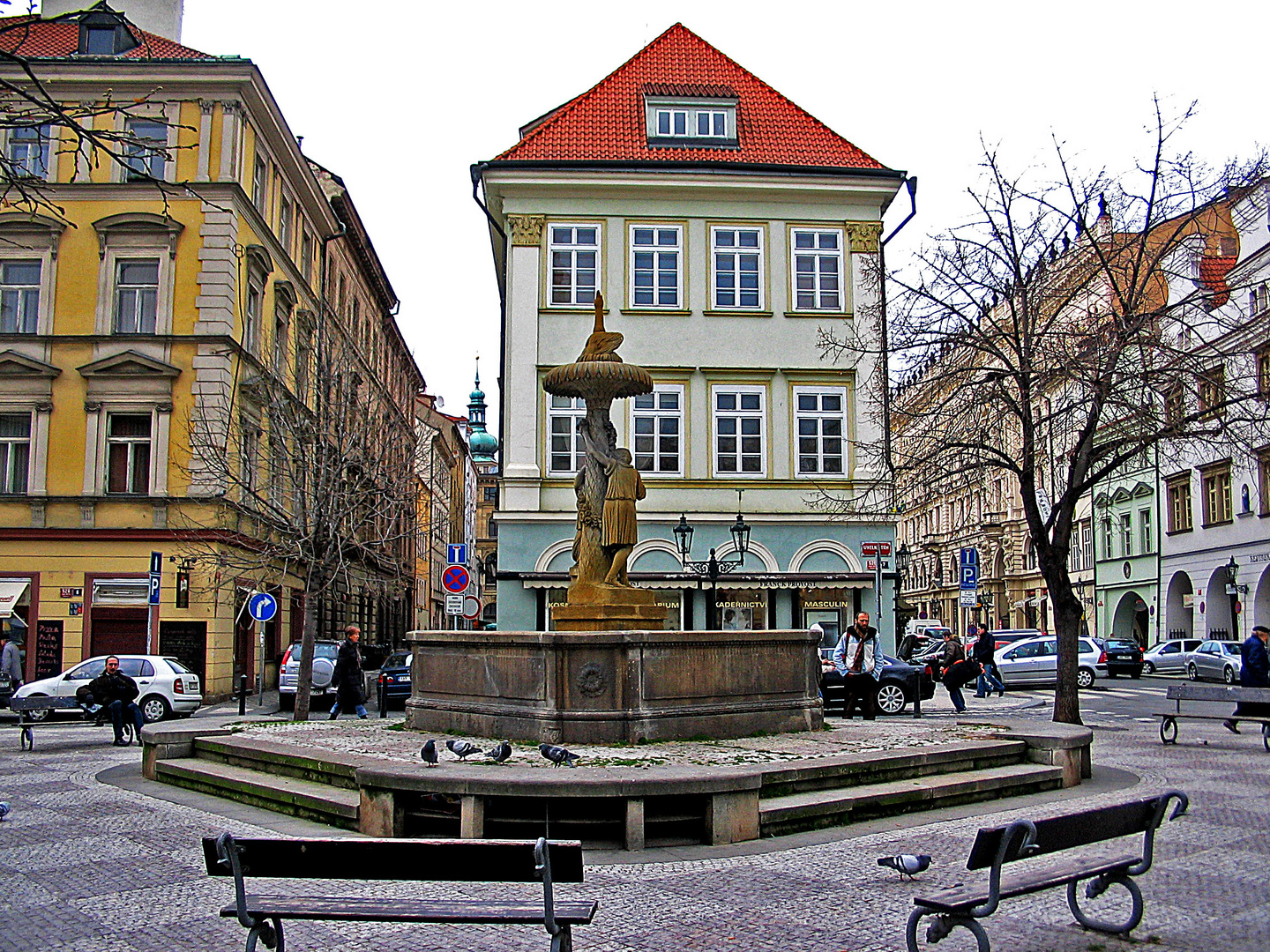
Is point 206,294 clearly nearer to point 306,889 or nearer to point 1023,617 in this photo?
point 306,889

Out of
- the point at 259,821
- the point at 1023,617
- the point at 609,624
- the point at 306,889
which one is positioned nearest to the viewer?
the point at 306,889

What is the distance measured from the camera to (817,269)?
3200 centimetres

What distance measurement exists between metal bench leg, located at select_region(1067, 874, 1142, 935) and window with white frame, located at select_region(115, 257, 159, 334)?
29003mm

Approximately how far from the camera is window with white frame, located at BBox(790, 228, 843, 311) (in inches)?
1251

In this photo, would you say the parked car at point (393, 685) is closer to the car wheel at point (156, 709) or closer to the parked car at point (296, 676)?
the parked car at point (296, 676)

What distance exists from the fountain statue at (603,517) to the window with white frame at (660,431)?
15.7 meters

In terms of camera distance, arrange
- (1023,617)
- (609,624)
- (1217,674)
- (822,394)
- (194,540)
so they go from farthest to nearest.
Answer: (1023,617) < (1217,674) < (822,394) < (194,540) < (609,624)

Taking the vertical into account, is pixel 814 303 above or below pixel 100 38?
below

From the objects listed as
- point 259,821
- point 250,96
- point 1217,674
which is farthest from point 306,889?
point 1217,674

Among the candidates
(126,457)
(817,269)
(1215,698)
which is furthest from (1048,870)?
(126,457)

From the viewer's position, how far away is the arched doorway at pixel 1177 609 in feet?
166

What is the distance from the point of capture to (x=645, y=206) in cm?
3150

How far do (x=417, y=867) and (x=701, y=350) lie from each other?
2649 centimetres

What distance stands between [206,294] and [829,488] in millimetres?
16628
